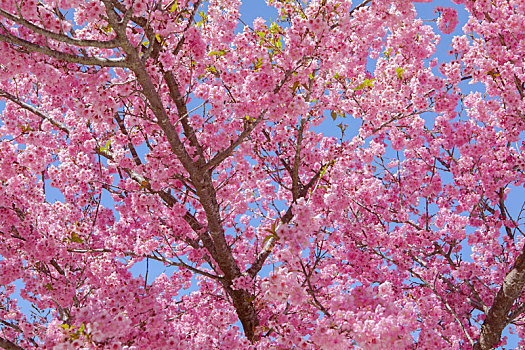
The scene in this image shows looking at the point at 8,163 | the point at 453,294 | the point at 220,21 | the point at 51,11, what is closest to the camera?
the point at 51,11

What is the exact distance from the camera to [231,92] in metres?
7.66

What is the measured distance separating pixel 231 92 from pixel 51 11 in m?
3.24

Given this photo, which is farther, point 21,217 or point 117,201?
point 117,201

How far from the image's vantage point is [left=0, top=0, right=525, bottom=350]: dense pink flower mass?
5734 millimetres

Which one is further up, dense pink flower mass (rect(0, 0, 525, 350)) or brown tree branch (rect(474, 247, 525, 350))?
dense pink flower mass (rect(0, 0, 525, 350))

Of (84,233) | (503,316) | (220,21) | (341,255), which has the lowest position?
(503,316)

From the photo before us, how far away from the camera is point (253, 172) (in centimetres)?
845

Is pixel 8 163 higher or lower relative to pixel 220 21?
lower

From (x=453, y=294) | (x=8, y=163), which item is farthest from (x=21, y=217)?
(x=453, y=294)

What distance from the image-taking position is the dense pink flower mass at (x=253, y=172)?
5734 mm

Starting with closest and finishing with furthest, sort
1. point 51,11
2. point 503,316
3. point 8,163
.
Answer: point 51,11 → point 8,163 → point 503,316

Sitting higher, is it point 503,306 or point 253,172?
point 253,172

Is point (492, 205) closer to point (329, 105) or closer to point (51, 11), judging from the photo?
point (329, 105)

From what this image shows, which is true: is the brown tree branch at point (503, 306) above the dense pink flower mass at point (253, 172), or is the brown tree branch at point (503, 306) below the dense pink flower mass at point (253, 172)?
below
